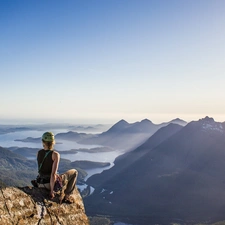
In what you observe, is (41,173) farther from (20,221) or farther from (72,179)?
(20,221)

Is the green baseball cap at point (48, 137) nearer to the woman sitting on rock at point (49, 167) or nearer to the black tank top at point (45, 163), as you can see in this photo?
the woman sitting on rock at point (49, 167)

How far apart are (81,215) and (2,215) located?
4.70m

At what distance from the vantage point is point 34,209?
11.5m

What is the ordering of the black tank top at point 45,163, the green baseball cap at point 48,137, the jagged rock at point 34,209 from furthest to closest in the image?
the black tank top at point 45,163 < the green baseball cap at point 48,137 < the jagged rock at point 34,209

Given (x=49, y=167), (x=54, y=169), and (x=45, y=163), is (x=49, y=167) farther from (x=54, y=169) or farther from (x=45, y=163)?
(x=54, y=169)

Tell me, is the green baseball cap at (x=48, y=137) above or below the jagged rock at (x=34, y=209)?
above

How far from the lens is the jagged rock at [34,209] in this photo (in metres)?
10.5

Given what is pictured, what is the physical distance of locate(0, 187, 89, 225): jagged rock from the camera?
415 inches

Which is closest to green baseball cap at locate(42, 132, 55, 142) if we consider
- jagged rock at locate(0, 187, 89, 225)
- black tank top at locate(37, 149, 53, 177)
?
black tank top at locate(37, 149, 53, 177)

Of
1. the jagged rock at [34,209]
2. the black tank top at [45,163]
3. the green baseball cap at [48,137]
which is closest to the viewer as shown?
the jagged rock at [34,209]

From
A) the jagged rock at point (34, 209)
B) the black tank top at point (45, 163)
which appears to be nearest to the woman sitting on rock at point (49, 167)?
the black tank top at point (45, 163)

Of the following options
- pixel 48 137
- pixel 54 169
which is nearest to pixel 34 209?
pixel 54 169

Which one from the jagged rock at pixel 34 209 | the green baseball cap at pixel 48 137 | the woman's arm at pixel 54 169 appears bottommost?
the jagged rock at pixel 34 209

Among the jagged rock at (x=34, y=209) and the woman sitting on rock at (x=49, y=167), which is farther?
the woman sitting on rock at (x=49, y=167)
